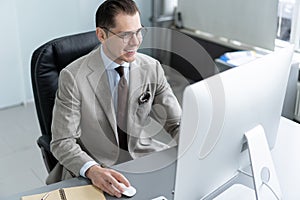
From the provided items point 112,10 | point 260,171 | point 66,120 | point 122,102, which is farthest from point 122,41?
point 260,171

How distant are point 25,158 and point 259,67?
2.05 meters

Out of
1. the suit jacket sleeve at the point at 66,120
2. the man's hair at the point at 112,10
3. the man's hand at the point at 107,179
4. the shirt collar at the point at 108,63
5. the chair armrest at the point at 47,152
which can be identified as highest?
the man's hair at the point at 112,10

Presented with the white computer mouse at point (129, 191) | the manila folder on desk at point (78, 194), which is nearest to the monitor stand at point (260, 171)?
the white computer mouse at point (129, 191)

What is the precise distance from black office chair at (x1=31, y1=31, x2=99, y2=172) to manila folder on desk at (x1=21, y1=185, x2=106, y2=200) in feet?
1.32

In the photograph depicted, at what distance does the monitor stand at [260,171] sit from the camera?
1242 millimetres

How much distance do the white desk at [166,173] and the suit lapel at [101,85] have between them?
19 cm

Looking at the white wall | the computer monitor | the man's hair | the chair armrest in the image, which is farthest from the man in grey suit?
the white wall

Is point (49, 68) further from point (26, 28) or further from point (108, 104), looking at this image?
point (26, 28)

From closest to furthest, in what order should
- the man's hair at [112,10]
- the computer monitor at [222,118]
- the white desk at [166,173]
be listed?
the computer monitor at [222,118]
the white desk at [166,173]
the man's hair at [112,10]

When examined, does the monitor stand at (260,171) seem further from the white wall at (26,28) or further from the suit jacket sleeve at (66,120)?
the white wall at (26,28)

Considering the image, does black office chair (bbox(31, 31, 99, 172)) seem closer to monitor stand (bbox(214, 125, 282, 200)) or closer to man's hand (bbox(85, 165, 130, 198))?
man's hand (bbox(85, 165, 130, 198))

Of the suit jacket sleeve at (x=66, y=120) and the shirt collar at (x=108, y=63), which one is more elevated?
the shirt collar at (x=108, y=63)

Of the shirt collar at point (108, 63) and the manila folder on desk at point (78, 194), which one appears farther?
the shirt collar at point (108, 63)

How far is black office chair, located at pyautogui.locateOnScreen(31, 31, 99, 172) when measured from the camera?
5.61 feet
